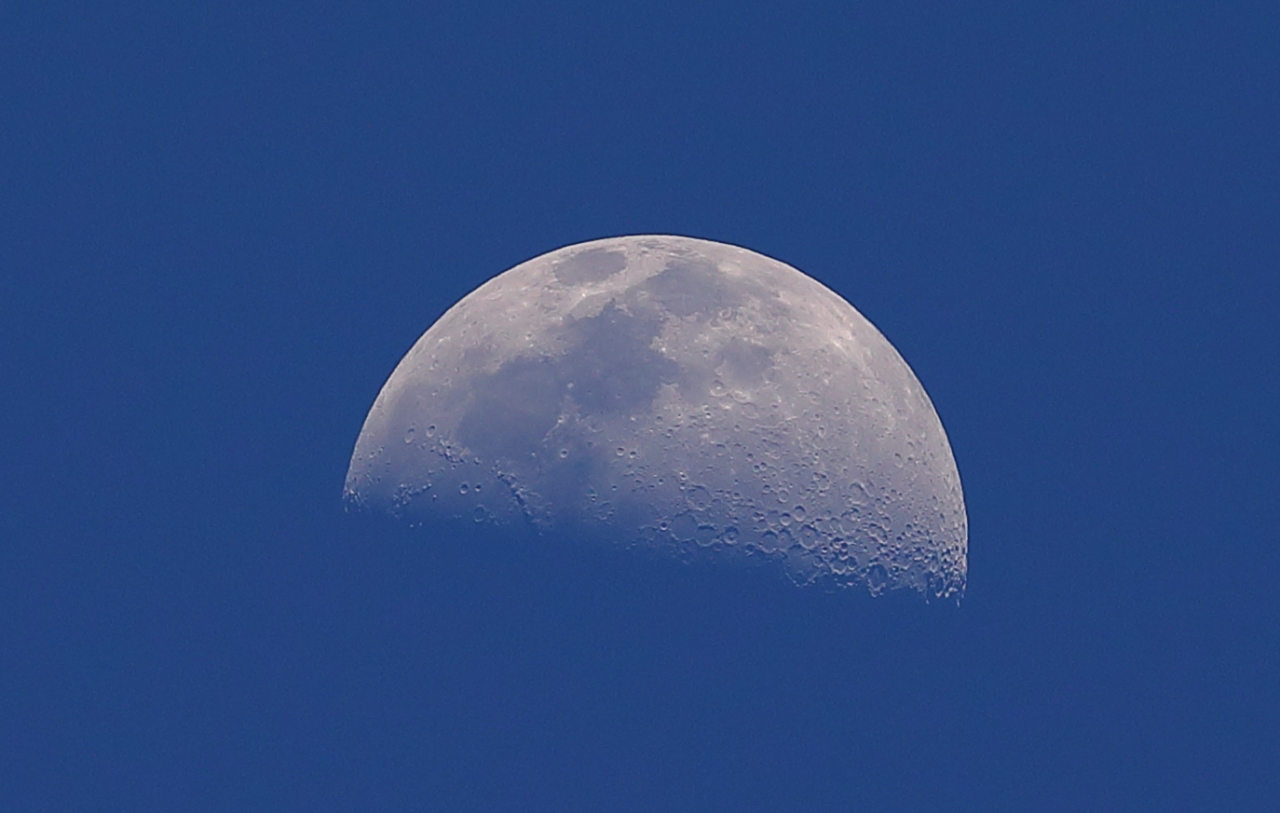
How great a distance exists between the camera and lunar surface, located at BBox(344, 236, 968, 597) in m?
17.6

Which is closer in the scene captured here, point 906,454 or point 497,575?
point 497,575

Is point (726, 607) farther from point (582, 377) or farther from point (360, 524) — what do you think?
point (360, 524)

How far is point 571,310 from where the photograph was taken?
18.8 metres

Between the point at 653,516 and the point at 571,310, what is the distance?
2.27 metres

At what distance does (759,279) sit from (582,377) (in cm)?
237

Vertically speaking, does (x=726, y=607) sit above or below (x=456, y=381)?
below

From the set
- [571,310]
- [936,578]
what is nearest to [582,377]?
[571,310]

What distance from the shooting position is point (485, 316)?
19.4m

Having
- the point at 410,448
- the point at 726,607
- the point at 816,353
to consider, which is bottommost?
the point at 726,607

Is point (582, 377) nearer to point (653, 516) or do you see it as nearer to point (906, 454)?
point (653, 516)

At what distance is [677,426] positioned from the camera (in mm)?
17750

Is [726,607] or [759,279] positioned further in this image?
[759,279]

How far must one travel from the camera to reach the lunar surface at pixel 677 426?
17594mm

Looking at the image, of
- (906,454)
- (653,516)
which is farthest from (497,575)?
(906,454)
